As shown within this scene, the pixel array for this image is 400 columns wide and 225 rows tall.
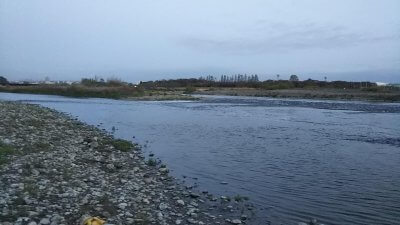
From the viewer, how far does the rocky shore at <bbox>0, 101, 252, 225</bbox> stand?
9359mm

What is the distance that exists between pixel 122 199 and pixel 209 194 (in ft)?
9.99

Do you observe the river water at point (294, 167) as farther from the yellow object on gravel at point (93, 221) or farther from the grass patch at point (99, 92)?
the grass patch at point (99, 92)

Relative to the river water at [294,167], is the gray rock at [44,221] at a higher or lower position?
higher

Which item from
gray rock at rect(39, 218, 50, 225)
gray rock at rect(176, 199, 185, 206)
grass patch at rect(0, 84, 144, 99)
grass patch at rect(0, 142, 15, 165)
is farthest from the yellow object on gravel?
grass patch at rect(0, 84, 144, 99)

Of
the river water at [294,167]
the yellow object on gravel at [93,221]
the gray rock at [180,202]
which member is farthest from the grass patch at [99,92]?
the yellow object on gravel at [93,221]

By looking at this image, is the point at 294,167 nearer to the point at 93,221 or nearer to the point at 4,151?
the point at 93,221

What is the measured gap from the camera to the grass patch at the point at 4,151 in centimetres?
1336

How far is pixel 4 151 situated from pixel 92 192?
17.3ft

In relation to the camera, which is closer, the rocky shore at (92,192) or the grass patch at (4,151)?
the rocky shore at (92,192)

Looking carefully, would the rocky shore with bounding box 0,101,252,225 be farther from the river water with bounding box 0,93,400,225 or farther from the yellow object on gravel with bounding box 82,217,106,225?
the river water with bounding box 0,93,400,225

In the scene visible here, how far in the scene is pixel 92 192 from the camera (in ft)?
36.8

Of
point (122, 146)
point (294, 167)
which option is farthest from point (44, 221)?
point (122, 146)

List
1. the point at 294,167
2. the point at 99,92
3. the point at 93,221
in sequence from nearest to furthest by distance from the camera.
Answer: the point at 93,221 < the point at 294,167 < the point at 99,92

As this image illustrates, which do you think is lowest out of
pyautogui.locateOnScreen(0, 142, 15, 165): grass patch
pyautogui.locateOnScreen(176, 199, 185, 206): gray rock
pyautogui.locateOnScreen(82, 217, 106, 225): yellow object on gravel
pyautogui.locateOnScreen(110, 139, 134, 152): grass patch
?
pyautogui.locateOnScreen(176, 199, 185, 206): gray rock
